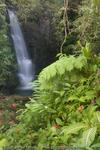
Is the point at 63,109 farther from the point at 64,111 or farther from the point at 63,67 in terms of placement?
the point at 63,67

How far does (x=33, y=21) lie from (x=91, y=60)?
12.6 m

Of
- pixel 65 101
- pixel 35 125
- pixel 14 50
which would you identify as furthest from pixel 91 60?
pixel 14 50

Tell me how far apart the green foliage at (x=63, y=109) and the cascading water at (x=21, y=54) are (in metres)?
11.1

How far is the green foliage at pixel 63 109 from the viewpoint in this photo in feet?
12.9

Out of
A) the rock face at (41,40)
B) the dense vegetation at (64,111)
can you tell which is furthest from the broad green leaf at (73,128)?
the rock face at (41,40)

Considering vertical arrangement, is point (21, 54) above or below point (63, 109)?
below

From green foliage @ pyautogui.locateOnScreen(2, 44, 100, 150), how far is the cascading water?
1110 cm

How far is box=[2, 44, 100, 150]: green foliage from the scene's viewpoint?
3930 millimetres

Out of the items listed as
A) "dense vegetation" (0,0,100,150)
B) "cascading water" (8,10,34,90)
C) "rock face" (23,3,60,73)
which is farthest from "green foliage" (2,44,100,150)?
"rock face" (23,3,60,73)

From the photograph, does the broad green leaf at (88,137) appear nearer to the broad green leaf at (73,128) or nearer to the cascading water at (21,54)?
the broad green leaf at (73,128)

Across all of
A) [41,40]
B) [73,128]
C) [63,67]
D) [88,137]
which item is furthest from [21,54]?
[88,137]

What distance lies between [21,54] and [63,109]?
12.5 metres

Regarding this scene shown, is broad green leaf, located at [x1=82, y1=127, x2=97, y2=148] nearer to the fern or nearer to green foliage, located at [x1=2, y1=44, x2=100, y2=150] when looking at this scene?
green foliage, located at [x1=2, y1=44, x2=100, y2=150]

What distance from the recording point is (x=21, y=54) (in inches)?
661
